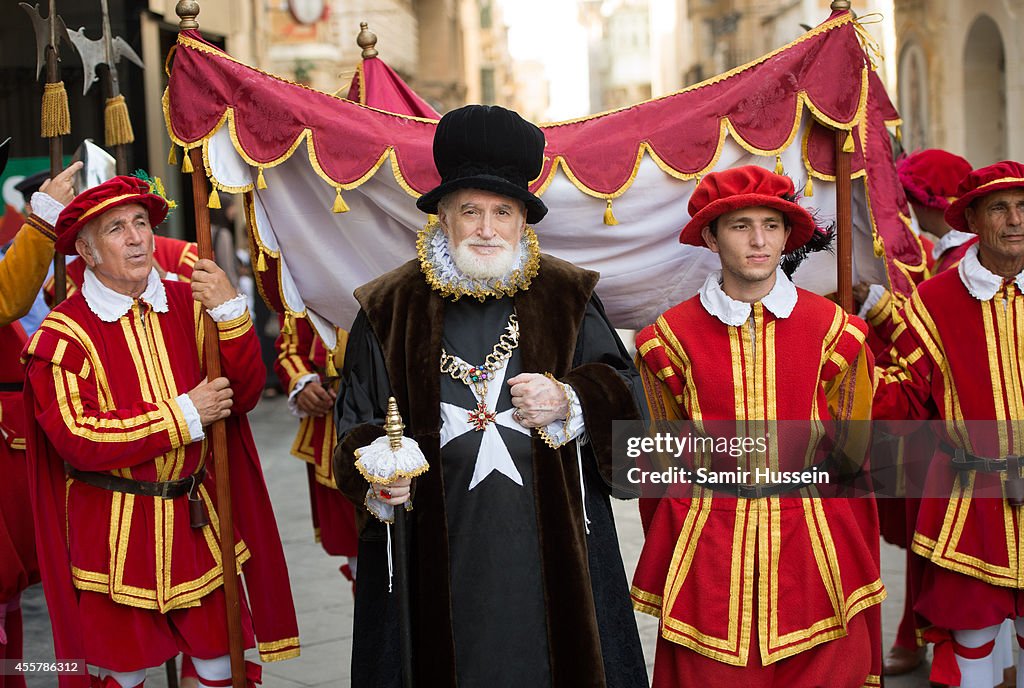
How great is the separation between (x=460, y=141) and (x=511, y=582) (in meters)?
1.26

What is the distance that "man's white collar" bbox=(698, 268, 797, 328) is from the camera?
11.5 ft

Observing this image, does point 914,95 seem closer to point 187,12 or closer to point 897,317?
point 897,317

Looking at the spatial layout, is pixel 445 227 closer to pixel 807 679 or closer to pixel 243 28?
pixel 807 679

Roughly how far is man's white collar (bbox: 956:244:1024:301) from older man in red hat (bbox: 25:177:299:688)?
7.94 ft

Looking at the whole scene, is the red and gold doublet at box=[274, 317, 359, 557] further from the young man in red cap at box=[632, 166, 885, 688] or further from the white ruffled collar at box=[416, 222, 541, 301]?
the young man in red cap at box=[632, 166, 885, 688]

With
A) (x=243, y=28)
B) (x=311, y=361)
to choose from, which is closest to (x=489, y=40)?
(x=243, y=28)

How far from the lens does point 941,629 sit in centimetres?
402

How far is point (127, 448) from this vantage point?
12.0 ft

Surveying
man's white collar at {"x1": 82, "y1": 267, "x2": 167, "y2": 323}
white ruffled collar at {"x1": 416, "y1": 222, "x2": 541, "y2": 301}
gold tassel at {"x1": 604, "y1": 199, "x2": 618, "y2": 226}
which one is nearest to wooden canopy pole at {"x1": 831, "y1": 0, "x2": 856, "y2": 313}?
gold tassel at {"x1": 604, "y1": 199, "x2": 618, "y2": 226}

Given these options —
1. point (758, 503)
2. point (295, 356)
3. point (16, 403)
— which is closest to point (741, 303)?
point (758, 503)

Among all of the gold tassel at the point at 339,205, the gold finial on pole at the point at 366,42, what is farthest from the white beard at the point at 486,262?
the gold finial on pole at the point at 366,42

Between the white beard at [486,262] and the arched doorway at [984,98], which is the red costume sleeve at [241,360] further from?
the arched doorway at [984,98]

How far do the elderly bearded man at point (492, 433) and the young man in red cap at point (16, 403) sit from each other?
144 cm

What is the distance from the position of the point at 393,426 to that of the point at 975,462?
206 centimetres
